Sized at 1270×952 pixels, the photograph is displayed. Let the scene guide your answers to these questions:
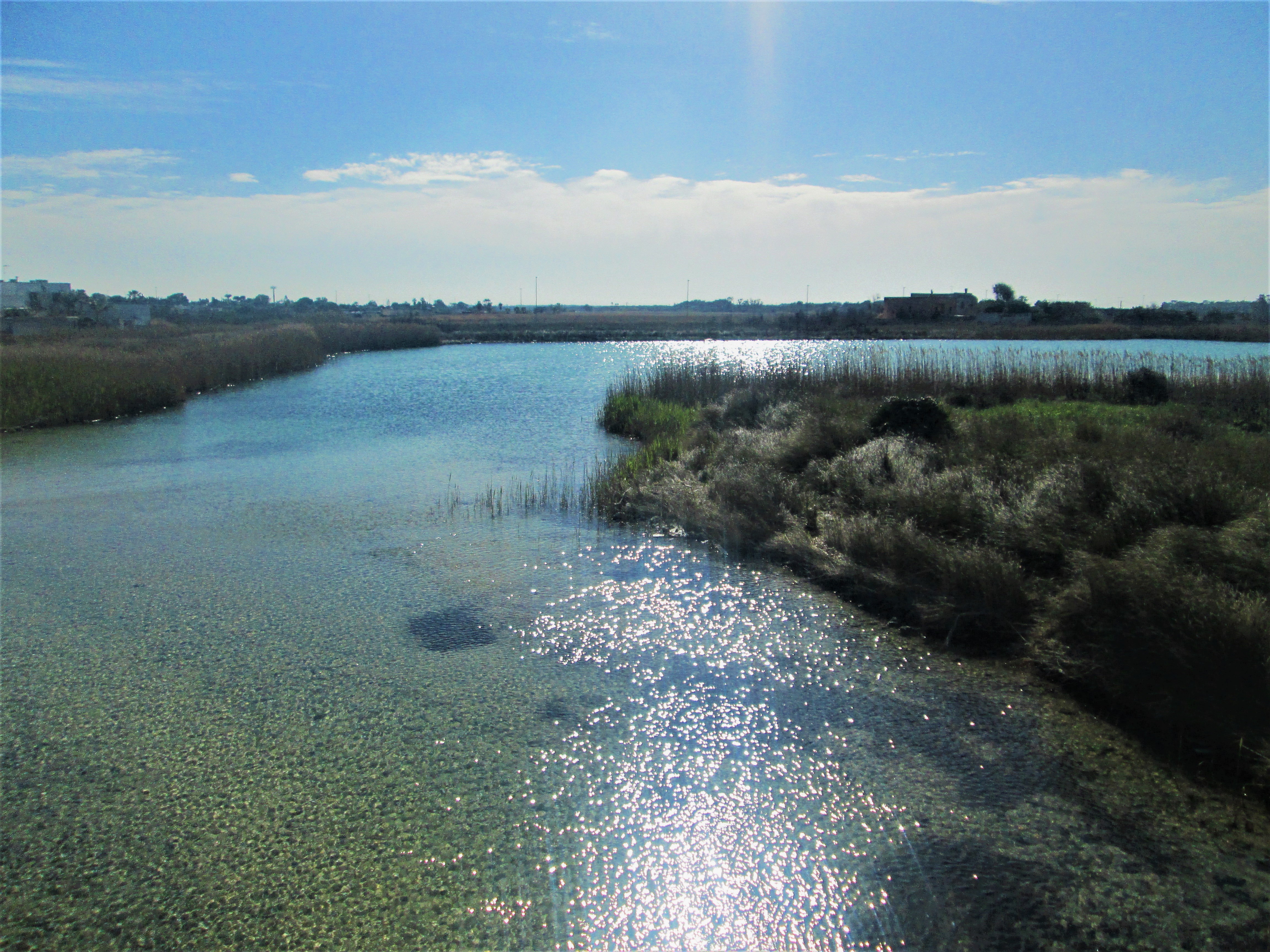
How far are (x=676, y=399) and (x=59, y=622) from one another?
1399 cm

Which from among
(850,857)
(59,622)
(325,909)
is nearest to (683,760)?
(850,857)

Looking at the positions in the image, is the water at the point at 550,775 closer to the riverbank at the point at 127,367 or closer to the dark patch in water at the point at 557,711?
the dark patch in water at the point at 557,711

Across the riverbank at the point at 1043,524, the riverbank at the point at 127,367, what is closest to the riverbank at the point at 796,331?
the riverbank at the point at 127,367

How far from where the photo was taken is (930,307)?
73.7m

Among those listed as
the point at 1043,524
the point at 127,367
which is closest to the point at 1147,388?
the point at 1043,524

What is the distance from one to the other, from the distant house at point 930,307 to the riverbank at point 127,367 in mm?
48462

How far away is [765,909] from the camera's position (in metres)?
3.14

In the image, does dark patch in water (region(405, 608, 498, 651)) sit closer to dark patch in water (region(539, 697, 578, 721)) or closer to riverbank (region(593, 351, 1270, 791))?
dark patch in water (region(539, 697, 578, 721))

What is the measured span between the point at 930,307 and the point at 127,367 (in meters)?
66.3

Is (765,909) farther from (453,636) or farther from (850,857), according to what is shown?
(453,636)

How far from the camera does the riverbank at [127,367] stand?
17.2 m

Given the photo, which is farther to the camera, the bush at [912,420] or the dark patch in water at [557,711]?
the bush at [912,420]

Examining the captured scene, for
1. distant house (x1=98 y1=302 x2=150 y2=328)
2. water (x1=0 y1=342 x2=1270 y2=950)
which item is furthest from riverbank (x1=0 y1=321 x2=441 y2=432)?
water (x1=0 y1=342 x2=1270 y2=950)

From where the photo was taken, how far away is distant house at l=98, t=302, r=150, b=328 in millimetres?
46094
